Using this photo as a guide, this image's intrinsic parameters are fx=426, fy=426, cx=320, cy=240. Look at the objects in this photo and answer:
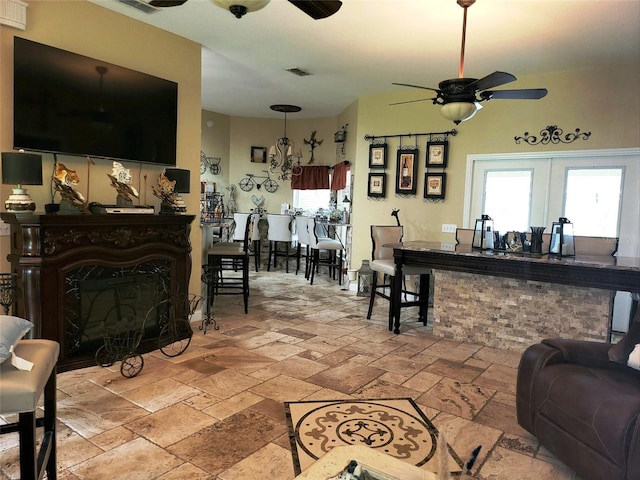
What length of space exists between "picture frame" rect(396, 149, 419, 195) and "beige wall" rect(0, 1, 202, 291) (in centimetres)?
293

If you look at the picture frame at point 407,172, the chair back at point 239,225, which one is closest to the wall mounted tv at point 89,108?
the picture frame at point 407,172

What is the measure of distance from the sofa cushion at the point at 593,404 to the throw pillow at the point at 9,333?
2448 millimetres

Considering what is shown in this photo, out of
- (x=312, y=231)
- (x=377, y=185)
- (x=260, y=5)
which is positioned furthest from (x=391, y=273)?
(x=260, y=5)

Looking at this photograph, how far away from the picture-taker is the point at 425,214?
598 cm

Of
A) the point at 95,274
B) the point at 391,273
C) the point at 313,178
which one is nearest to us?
the point at 95,274

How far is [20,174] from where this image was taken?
2793 millimetres

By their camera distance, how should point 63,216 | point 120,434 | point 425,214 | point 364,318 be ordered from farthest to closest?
point 425,214 < point 364,318 < point 63,216 < point 120,434

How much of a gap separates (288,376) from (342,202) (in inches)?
190

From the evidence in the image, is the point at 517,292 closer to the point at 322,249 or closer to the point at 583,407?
the point at 583,407

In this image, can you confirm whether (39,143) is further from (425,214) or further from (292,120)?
(292,120)

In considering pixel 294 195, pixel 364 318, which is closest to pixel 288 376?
pixel 364 318

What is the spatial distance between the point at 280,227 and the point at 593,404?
6235 millimetres

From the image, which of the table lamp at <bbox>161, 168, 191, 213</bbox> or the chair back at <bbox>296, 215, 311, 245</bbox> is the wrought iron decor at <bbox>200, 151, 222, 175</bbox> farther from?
the table lamp at <bbox>161, 168, 191, 213</bbox>

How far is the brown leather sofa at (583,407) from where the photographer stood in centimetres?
182
